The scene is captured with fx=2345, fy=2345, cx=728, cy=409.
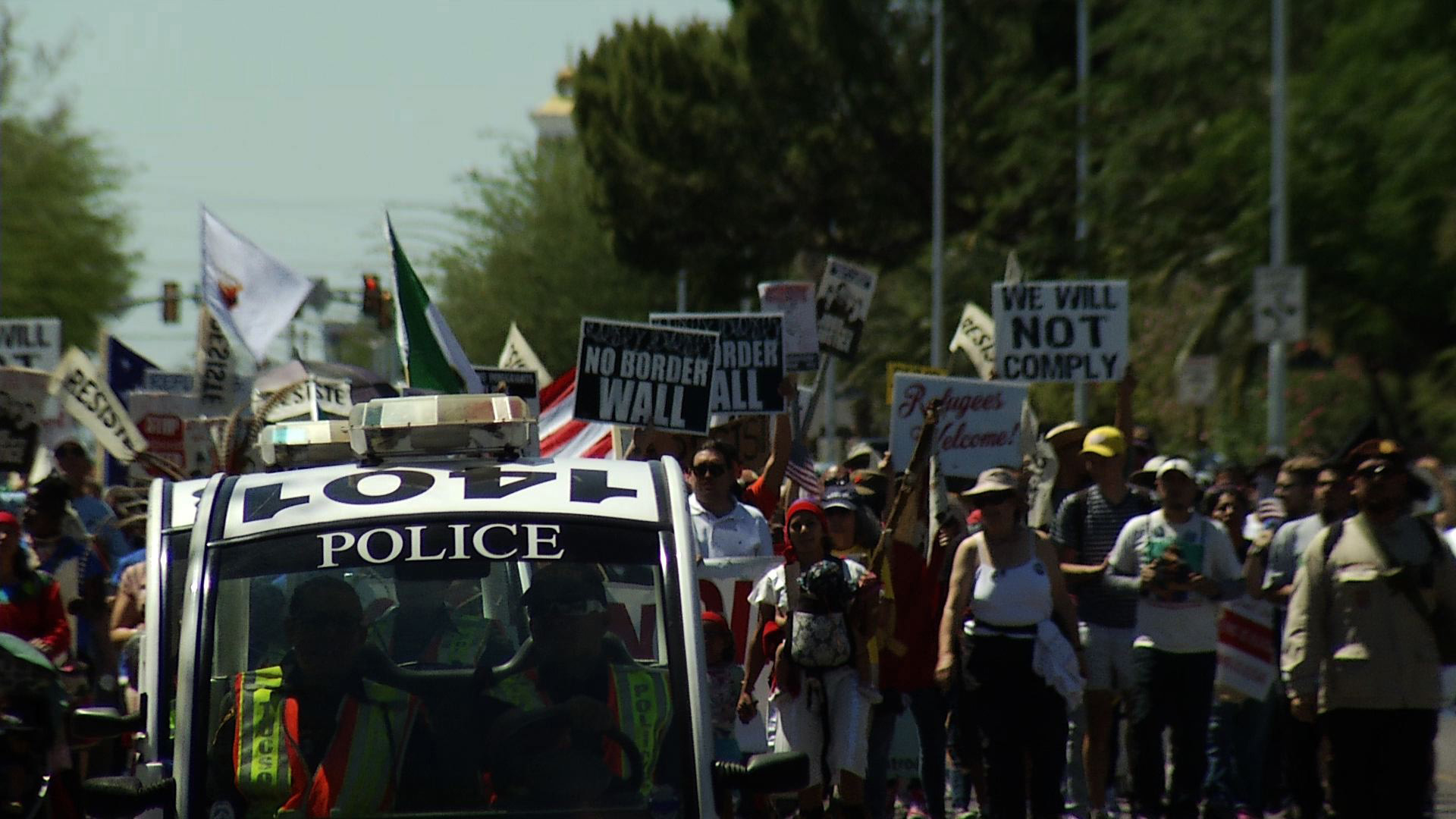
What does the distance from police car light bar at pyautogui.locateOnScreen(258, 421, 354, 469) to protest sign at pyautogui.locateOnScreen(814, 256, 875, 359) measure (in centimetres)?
914

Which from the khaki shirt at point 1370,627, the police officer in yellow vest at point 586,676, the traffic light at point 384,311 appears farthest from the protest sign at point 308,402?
the traffic light at point 384,311

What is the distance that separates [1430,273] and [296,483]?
16.4 m

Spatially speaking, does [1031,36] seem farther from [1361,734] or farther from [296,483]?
[296,483]

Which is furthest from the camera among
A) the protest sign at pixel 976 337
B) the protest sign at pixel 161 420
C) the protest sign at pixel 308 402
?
the protest sign at pixel 161 420

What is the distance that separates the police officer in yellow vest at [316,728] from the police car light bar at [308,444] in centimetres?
128

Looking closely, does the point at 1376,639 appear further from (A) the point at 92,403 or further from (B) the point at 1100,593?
(A) the point at 92,403

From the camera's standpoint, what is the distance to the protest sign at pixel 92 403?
18.7 m

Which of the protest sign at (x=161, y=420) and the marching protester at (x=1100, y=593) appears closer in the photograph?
the marching protester at (x=1100, y=593)

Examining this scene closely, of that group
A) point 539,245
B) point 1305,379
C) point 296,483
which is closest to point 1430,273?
point 296,483

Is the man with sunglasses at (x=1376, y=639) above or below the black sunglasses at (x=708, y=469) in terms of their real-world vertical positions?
below

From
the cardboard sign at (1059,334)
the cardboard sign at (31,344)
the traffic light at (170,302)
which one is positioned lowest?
the cardboard sign at (1059,334)

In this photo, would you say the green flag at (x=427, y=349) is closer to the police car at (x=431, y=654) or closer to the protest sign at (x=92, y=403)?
→ the police car at (x=431, y=654)

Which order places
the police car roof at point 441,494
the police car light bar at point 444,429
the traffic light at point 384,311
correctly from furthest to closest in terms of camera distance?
the traffic light at point 384,311 < the police car light bar at point 444,429 < the police car roof at point 441,494

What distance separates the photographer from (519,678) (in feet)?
18.4
